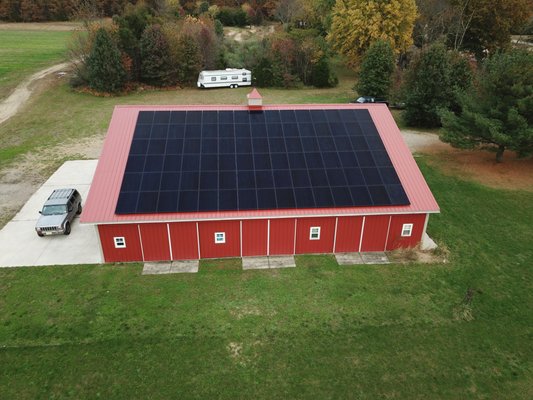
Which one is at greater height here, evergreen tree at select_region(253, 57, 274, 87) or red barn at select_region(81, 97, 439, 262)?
red barn at select_region(81, 97, 439, 262)

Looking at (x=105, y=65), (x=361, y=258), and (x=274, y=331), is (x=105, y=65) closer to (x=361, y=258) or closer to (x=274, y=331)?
(x=361, y=258)

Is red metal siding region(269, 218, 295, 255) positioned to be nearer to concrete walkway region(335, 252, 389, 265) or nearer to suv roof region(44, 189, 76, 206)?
concrete walkway region(335, 252, 389, 265)

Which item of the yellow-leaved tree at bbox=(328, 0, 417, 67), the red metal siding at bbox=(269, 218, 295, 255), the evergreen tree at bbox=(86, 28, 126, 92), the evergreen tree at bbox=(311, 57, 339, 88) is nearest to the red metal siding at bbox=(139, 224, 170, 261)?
the red metal siding at bbox=(269, 218, 295, 255)

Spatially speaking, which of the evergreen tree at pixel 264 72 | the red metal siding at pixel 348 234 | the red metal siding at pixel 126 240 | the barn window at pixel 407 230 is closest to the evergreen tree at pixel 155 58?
the evergreen tree at pixel 264 72

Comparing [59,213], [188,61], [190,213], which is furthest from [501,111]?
[188,61]

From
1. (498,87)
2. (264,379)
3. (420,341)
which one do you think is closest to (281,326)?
(264,379)

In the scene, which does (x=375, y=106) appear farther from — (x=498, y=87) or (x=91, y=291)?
(x=91, y=291)
